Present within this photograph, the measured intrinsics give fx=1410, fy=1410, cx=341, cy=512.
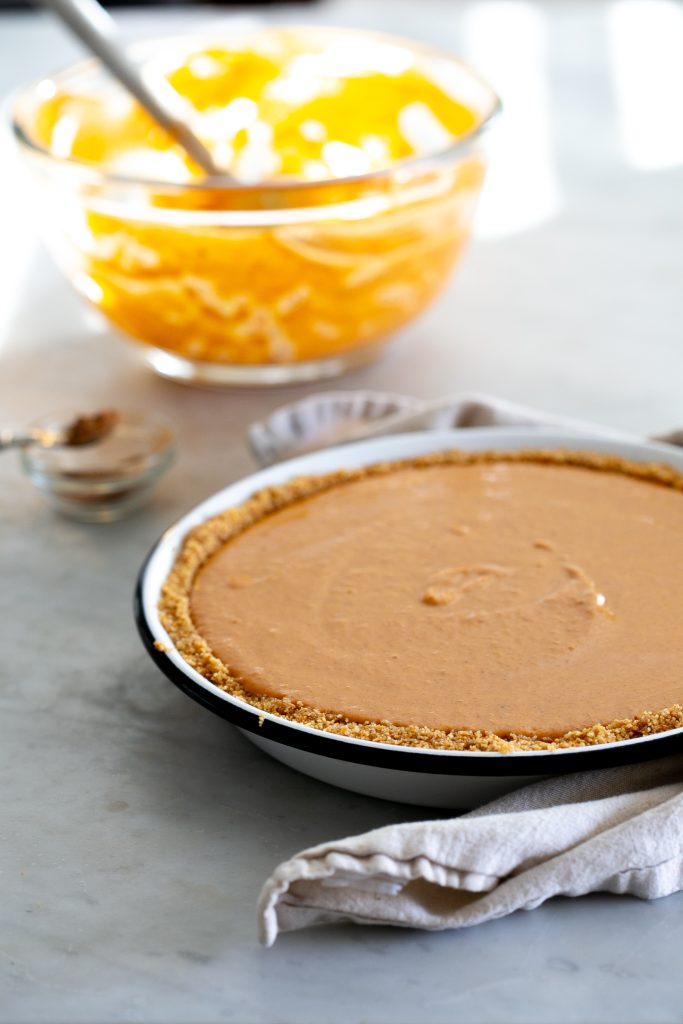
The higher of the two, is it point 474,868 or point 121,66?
point 121,66

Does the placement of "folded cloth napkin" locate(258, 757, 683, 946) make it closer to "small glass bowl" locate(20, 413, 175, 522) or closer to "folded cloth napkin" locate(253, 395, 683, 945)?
"folded cloth napkin" locate(253, 395, 683, 945)

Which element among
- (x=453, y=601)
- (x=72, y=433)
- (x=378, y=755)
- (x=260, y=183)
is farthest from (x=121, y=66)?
(x=378, y=755)

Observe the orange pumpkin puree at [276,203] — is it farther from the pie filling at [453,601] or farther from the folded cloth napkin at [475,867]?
the folded cloth napkin at [475,867]

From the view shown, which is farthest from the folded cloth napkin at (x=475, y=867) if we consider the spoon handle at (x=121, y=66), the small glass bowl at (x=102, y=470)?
the spoon handle at (x=121, y=66)

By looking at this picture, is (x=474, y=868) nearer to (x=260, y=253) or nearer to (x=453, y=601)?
(x=453, y=601)

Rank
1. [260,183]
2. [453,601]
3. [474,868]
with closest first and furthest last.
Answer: [474,868] < [453,601] < [260,183]

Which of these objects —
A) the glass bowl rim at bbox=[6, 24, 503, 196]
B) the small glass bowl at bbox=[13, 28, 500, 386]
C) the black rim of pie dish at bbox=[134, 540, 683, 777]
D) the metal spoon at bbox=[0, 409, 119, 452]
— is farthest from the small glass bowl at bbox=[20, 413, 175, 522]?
the black rim of pie dish at bbox=[134, 540, 683, 777]

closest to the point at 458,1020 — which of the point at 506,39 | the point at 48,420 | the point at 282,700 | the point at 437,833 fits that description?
the point at 437,833
